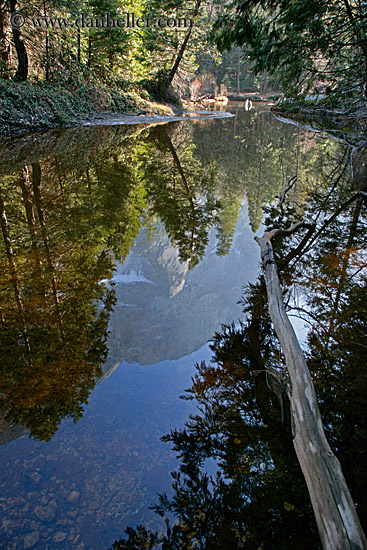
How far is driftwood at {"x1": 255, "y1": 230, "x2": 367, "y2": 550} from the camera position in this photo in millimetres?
1434

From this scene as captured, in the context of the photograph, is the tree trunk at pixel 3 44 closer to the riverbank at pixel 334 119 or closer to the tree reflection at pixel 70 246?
the tree reflection at pixel 70 246

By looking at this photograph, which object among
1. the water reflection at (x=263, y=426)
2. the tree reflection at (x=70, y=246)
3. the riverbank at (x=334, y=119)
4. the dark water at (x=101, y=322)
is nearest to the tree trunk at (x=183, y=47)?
the riverbank at (x=334, y=119)

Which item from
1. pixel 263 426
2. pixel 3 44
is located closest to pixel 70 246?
pixel 263 426

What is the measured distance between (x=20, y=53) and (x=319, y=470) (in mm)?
19591

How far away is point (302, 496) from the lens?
1980 mm

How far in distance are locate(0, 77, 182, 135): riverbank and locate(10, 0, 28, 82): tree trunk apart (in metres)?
0.62

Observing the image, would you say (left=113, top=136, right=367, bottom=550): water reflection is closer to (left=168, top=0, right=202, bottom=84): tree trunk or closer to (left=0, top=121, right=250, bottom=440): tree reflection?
(left=0, top=121, right=250, bottom=440): tree reflection

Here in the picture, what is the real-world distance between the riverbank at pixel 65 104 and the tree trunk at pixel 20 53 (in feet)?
2.03

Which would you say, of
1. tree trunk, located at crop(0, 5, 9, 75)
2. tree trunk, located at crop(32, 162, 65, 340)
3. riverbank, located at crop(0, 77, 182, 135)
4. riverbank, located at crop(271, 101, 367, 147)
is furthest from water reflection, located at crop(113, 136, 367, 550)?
tree trunk, located at crop(0, 5, 9, 75)

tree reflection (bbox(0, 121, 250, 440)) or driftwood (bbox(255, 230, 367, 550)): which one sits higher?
tree reflection (bbox(0, 121, 250, 440))

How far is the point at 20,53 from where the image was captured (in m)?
15.8

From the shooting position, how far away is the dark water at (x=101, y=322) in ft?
6.57

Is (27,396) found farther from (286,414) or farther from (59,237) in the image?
(59,237)

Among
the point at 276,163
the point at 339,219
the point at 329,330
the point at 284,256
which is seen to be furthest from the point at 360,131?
the point at 329,330
